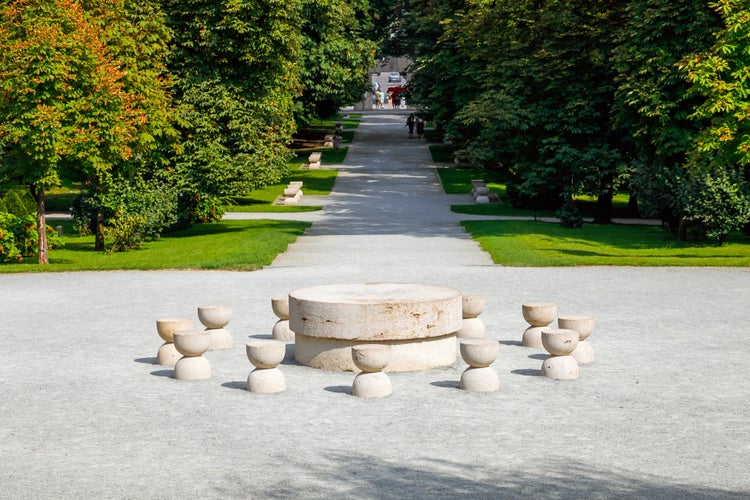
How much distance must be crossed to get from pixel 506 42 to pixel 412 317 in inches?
Result: 1125

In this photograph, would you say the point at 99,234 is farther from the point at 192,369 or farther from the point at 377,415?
the point at 377,415

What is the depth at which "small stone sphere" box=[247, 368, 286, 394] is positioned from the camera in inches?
463

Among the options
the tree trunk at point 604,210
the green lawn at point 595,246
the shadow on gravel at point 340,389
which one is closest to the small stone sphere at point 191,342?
the shadow on gravel at point 340,389

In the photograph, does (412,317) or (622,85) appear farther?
(622,85)

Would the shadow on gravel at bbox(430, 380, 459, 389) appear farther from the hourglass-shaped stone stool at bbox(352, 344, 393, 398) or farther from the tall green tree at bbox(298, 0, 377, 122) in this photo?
the tall green tree at bbox(298, 0, 377, 122)

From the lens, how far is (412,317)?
12.9 meters

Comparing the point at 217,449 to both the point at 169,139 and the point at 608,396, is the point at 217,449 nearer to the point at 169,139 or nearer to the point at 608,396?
the point at 608,396

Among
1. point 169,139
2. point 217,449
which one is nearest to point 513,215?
point 169,139

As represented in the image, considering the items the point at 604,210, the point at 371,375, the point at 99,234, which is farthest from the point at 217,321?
the point at 604,210

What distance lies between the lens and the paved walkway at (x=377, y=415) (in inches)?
337

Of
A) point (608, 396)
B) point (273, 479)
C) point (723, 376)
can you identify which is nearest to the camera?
point (273, 479)

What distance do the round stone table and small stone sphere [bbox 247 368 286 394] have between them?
1.23m

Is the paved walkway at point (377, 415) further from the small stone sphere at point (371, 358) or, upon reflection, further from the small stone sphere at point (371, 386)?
the small stone sphere at point (371, 358)

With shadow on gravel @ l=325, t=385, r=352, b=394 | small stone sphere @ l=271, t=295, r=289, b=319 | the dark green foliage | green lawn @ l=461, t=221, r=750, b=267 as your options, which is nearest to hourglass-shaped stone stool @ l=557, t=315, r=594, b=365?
shadow on gravel @ l=325, t=385, r=352, b=394
